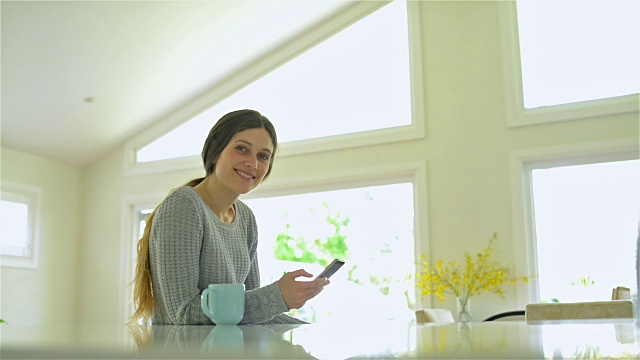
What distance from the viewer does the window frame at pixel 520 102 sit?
4660mm

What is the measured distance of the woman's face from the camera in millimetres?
1862

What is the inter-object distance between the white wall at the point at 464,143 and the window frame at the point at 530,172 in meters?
0.04

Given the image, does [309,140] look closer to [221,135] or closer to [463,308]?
[463,308]

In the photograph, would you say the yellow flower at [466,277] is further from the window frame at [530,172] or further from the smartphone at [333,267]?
the smartphone at [333,267]

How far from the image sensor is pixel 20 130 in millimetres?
5688

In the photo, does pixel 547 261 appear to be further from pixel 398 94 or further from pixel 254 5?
pixel 254 5

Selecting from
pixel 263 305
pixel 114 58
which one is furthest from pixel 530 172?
pixel 263 305

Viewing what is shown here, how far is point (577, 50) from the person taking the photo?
4852 millimetres

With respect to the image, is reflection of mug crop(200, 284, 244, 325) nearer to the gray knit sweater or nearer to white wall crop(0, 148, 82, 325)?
the gray knit sweater

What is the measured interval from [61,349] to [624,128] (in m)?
4.64

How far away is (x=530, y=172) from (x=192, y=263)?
145 inches

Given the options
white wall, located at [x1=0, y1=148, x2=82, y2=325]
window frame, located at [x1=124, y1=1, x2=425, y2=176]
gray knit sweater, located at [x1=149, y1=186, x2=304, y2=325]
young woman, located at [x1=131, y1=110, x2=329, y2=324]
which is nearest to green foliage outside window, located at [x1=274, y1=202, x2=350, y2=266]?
window frame, located at [x1=124, y1=1, x2=425, y2=176]

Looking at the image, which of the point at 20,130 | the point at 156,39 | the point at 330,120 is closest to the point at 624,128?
the point at 330,120

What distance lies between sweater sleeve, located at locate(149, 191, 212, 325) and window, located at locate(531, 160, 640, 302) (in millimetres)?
3461
